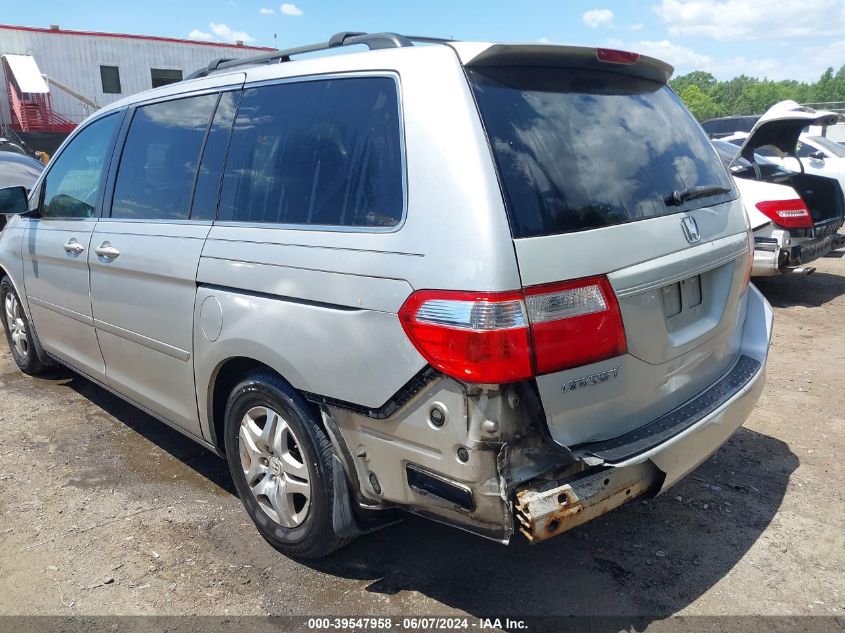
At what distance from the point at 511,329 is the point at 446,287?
239 mm

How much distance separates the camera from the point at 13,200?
14.5 feet

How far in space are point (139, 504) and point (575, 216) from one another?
8.58 feet

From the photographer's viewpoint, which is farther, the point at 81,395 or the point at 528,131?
the point at 81,395

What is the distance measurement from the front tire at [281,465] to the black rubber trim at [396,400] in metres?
0.21

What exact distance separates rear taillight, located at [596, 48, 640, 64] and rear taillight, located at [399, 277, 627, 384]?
2.97 ft

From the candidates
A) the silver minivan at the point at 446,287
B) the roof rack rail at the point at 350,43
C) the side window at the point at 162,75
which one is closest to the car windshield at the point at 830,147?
the silver minivan at the point at 446,287

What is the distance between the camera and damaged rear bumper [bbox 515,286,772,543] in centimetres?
210

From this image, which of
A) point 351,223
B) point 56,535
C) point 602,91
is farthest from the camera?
point 56,535

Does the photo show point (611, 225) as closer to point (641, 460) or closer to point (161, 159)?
point (641, 460)

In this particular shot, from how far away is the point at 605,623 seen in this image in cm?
249

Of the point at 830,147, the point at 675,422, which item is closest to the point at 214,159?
the point at 675,422

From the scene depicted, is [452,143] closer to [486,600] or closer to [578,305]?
[578,305]

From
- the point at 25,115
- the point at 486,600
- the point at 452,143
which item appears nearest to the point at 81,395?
the point at 486,600

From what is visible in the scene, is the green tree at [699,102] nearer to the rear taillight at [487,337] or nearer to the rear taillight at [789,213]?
the rear taillight at [789,213]
